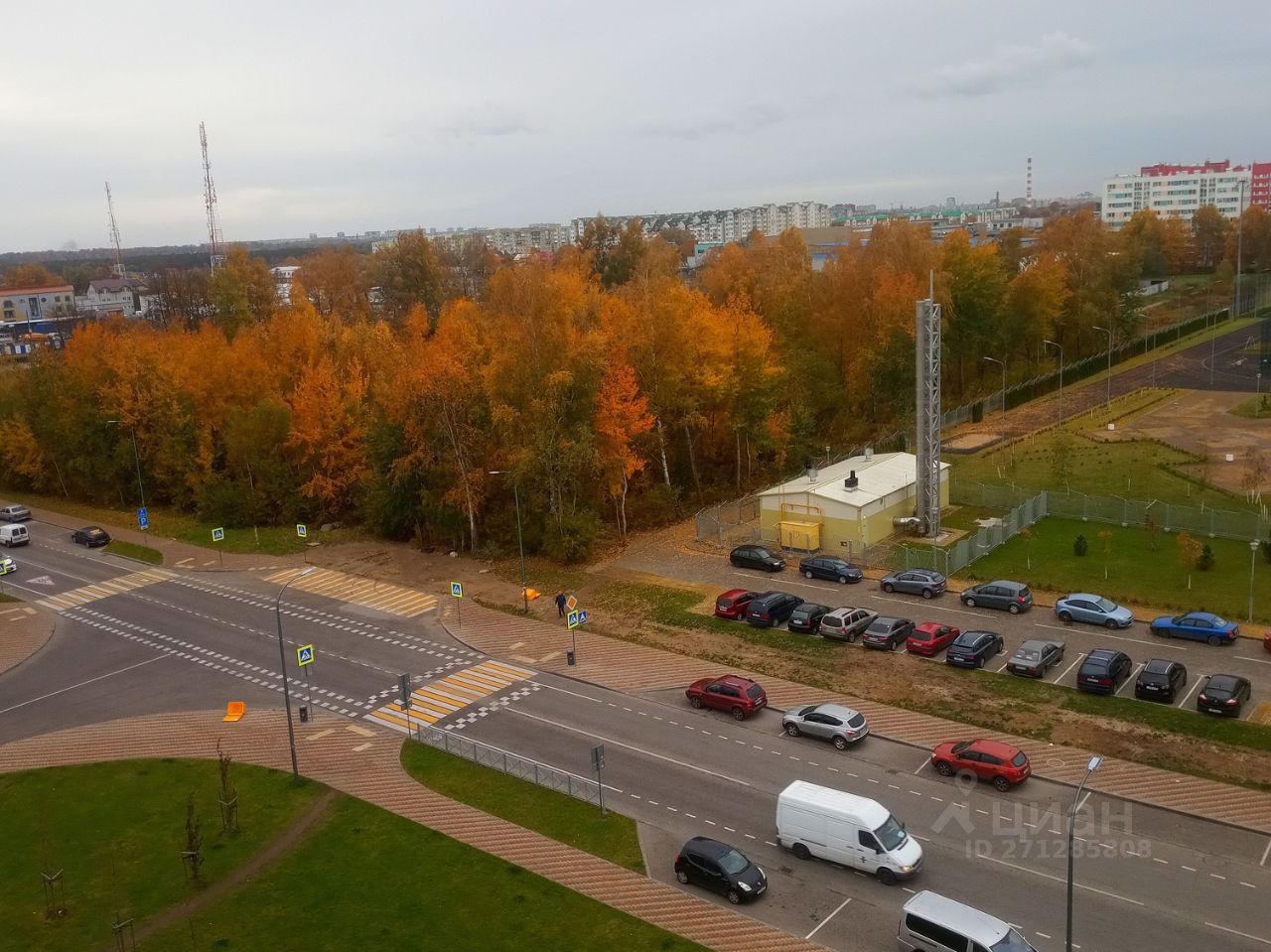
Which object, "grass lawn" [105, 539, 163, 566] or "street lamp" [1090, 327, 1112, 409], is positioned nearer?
"grass lawn" [105, 539, 163, 566]

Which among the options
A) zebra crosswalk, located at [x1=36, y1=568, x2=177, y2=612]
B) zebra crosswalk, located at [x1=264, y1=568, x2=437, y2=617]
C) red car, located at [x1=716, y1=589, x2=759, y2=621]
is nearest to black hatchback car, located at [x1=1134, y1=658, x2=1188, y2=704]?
red car, located at [x1=716, y1=589, x2=759, y2=621]

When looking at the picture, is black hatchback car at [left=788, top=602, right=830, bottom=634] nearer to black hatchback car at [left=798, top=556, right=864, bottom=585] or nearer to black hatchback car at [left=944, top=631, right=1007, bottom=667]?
black hatchback car at [left=798, top=556, right=864, bottom=585]

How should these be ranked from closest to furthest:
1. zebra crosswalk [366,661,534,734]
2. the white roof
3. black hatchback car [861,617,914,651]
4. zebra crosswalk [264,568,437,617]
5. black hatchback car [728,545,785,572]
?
zebra crosswalk [366,661,534,734] → black hatchback car [861,617,914,651] → zebra crosswalk [264,568,437,617] → black hatchback car [728,545,785,572] → the white roof

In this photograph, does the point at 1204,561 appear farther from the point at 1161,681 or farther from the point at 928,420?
the point at 928,420

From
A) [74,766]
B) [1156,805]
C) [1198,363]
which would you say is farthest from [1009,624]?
[1198,363]

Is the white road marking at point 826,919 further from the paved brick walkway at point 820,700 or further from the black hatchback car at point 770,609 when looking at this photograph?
the black hatchback car at point 770,609

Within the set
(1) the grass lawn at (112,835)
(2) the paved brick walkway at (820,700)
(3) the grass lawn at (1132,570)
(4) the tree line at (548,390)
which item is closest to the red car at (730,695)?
(2) the paved brick walkway at (820,700)
